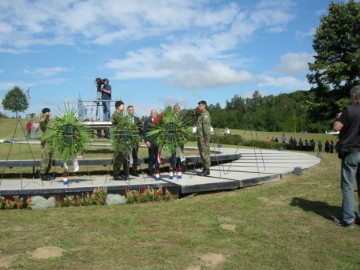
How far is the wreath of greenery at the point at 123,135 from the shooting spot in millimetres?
10312

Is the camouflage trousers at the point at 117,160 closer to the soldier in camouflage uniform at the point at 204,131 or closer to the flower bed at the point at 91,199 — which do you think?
the flower bed at the point at 91,199

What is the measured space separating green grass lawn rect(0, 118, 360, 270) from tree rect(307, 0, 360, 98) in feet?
97.4

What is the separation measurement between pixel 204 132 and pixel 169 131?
4.00ft

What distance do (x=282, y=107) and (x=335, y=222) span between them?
13379 centimetres

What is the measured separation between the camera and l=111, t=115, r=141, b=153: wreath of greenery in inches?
406

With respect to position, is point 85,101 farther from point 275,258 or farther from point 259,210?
point 275,258

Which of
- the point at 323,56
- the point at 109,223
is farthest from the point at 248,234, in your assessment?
the point at 323,56

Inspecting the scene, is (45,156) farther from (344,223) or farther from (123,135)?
(344,223)

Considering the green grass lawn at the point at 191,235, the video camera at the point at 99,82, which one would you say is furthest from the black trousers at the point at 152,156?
the video camera at the point at 99,82

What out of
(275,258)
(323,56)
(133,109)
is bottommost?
(275,258)

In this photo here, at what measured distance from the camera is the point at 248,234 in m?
5.93

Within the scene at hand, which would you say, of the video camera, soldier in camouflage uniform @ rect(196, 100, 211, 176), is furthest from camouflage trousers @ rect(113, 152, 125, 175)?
the video camera

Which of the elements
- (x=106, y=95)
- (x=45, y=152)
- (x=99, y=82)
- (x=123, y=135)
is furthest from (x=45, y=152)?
(x=99, y=82)

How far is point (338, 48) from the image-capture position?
36.2m
